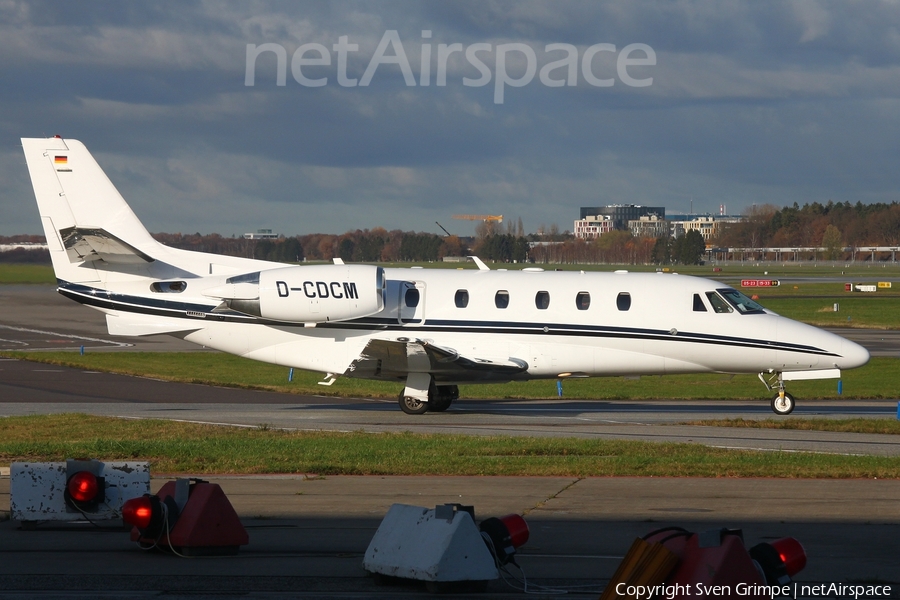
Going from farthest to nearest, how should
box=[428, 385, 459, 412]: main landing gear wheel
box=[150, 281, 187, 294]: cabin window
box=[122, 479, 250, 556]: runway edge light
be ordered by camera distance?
box=[428, 385, 459, 412]: main landing gear wheel, box=[150, 281, 187, 294]: cabin window, box=[122, 479, 250, 556]: runway edge light

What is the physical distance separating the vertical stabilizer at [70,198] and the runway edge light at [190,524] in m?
14.1

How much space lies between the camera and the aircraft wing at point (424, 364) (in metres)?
21.4

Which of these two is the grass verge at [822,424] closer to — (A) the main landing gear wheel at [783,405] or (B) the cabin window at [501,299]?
(A) the main landing gear wheel at [783,405]

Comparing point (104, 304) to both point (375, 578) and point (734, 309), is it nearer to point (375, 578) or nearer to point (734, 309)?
point (734, 309)

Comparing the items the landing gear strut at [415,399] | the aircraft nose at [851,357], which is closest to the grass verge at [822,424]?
the aircraft nose at [851,357]

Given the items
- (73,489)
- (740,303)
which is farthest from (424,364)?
(73,489)

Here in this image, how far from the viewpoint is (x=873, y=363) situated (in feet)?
115

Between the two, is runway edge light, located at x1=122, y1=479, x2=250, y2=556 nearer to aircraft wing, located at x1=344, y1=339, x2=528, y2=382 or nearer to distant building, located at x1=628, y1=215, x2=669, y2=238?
aircraft wing, located at x1=344, y1=339, x2=528, y2=382

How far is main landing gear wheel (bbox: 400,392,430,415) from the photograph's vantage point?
22.8 m

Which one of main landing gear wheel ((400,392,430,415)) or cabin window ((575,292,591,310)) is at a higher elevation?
cabin window ((575,292,591,310))

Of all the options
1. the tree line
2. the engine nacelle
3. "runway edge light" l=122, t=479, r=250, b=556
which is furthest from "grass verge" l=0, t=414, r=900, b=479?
the tree line

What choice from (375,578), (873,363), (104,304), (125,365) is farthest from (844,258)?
(375,578)

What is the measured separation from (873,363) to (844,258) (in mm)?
122274

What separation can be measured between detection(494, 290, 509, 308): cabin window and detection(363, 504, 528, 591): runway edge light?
14.4 meters
